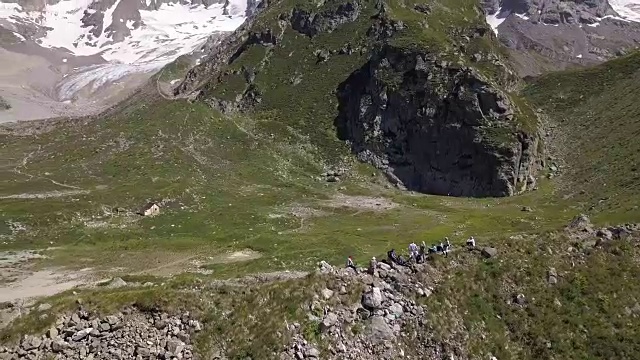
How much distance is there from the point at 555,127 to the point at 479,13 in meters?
66.5

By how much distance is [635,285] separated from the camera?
110ft

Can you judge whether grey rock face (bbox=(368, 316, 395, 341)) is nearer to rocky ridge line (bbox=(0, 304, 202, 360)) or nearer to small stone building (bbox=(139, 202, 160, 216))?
rocky ridge line (bbox=(0, 304, 202, 360))

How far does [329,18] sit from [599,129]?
8814cm

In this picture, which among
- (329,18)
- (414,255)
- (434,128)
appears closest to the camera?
(414,255)

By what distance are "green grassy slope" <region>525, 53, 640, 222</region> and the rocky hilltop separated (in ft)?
29.4

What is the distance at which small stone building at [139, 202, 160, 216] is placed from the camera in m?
87.6

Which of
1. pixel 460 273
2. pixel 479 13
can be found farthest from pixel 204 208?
pixel 479 13

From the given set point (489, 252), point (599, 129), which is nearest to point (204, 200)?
point (489, 252)

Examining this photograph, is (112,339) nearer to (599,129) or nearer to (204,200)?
(204,200)

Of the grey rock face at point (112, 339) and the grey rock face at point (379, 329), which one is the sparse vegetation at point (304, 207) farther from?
the grey rock face at point (379, 329)

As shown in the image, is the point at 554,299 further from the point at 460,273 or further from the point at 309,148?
the point at 309,148

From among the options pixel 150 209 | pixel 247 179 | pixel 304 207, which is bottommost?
pixel 150 209

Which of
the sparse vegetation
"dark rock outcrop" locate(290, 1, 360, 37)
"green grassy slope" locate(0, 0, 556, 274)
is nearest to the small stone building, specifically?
the sparse vegetation

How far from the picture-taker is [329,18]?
6777 inches
